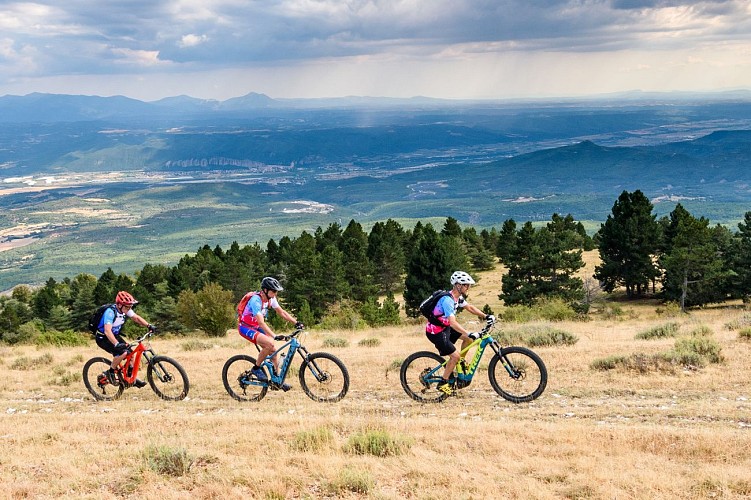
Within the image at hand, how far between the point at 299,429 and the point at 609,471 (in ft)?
14.3

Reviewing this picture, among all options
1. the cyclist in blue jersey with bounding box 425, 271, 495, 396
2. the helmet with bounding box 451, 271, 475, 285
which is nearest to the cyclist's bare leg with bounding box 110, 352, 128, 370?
the cyclist in blue jersey with bounding box 425, 271, 495, 396

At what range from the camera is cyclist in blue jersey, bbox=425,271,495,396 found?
11.3 meters

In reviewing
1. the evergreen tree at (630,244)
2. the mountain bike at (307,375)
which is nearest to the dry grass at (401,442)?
the mountain bike at (307,375)

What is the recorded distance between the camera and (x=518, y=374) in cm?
1151

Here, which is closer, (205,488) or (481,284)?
(205,488)

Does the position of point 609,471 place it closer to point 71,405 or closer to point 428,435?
point 428,435

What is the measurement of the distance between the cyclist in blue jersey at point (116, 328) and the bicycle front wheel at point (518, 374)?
7283 millimetres

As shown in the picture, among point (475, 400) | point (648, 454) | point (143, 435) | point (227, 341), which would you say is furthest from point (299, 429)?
point (227, 341)

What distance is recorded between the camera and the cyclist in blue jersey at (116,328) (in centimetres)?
1316

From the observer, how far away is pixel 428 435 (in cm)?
898

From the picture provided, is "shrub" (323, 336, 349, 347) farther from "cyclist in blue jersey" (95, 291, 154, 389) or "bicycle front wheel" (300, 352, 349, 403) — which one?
"bicycle front wheel" (300, 352, 349, 403)

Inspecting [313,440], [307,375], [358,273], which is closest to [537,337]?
[307,375]

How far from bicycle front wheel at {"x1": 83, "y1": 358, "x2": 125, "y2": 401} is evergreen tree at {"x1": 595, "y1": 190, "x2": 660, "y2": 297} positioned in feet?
129

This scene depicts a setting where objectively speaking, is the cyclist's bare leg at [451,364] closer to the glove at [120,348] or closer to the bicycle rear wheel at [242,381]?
the bicycle rear wheel at [242,381]
